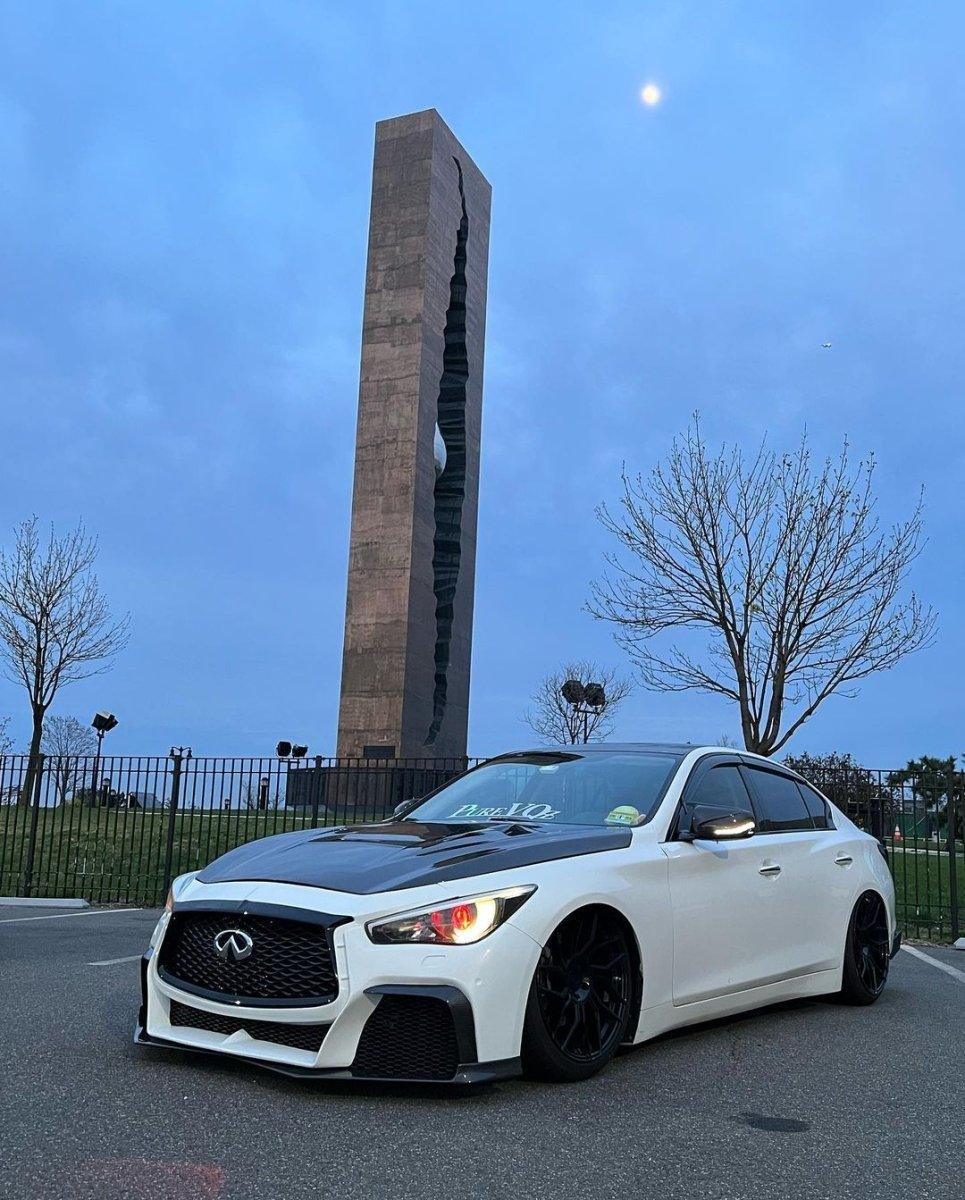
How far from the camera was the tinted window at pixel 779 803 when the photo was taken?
21.3 ft

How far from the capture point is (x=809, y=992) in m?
6.32

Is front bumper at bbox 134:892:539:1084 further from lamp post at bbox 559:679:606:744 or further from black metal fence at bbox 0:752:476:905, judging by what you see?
lamp post at bbox 559:679:606:744

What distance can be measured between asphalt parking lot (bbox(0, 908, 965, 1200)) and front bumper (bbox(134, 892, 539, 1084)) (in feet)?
0.43

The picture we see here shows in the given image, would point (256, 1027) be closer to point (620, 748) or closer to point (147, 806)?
point (620, 748)

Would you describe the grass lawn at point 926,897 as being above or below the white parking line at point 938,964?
above

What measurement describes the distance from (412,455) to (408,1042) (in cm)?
2702

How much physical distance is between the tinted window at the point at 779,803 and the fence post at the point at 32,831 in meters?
11.1

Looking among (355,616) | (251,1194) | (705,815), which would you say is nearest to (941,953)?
(705,815)

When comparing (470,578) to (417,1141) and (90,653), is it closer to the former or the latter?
(90,653)

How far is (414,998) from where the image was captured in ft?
13.7

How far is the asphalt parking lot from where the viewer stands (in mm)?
3430

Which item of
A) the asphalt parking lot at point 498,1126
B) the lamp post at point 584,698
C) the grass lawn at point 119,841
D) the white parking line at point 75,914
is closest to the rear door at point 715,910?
the asphalt parking lot at point 498,1126

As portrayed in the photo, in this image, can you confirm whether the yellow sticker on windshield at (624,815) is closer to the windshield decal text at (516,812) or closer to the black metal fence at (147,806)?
the windshield decal text at (516,812)

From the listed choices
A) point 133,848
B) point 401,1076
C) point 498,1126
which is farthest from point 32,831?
point 498,1126
